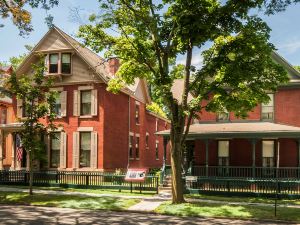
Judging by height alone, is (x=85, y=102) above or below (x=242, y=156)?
above

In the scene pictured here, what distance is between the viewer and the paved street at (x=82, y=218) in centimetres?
1531

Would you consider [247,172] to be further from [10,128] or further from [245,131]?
[10,128]

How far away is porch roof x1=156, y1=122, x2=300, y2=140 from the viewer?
1032 inches

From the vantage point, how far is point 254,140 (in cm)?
2666

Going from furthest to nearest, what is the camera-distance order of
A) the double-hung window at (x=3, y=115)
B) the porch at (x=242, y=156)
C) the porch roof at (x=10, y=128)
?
1. the double-hung window at (x=3, y=115)
2. the porch roof at (x=10, y=128)
3. the porch at (x=242, y=156)

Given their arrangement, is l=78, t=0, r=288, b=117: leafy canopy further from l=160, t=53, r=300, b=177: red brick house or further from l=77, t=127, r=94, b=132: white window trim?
l=77, t=127, r=94, b=132: white window trim

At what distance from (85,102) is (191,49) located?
47.6 ft

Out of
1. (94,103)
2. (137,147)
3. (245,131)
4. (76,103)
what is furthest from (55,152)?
(245,131)

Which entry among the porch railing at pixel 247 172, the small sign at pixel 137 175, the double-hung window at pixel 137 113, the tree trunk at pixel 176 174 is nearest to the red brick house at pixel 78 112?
the double-hung window at pixel 137 113

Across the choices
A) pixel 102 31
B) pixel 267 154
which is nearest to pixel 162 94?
pixel 102 31

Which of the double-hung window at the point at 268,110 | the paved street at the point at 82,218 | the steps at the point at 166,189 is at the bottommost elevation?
the steps at the point at 166,189

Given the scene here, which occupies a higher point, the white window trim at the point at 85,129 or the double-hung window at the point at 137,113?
the double-hung window at the point at 137,113

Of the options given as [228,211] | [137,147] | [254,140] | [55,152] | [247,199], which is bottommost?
[247,199]

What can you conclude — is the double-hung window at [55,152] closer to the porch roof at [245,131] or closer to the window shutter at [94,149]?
the window shutter at [94,149]
